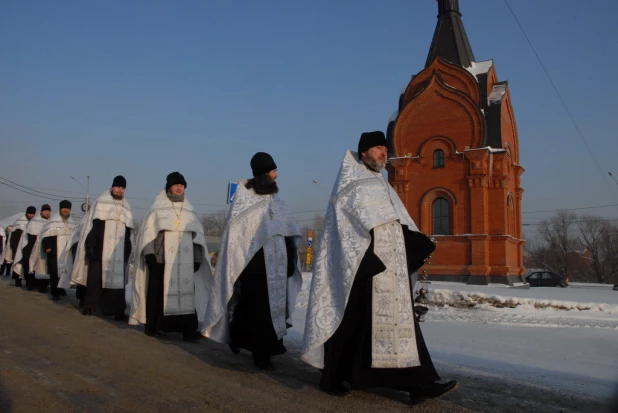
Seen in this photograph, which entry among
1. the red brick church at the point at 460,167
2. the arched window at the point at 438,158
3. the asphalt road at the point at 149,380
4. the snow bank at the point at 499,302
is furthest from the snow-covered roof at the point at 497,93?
the asphalt road at the point at 149,380

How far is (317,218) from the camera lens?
85.2m

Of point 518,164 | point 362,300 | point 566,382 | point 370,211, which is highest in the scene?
point 518,164

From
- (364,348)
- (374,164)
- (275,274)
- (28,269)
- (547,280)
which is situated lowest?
(547,280)

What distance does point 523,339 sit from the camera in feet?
25.2

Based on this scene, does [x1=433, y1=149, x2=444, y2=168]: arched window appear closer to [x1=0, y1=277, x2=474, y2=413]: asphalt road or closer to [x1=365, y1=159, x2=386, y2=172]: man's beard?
[x1=0, y1=277, x2=474, y2=413]: asphalt road

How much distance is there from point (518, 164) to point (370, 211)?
24764mm

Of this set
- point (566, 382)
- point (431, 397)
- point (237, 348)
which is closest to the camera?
point (431, 397)

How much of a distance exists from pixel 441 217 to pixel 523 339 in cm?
1670

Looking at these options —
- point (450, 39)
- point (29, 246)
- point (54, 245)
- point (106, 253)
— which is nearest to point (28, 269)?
point (29, 246)

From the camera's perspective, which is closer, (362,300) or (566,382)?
(362,300)

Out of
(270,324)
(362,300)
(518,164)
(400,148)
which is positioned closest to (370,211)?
(362,300)

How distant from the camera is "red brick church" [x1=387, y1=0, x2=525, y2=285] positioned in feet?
75.4

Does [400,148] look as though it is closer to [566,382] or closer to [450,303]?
[450,303]

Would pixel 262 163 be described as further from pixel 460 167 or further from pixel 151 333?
pixel 460 167
